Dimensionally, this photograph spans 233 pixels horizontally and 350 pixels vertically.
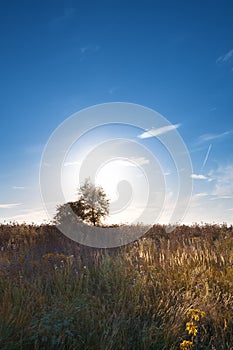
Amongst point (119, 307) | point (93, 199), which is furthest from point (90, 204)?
point (119, 307)

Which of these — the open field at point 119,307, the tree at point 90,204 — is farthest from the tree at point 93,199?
the open field at point 119,307

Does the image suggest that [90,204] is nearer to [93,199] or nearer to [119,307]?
[93,199]

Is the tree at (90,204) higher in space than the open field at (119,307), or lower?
higher

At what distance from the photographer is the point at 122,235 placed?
11.3 metres

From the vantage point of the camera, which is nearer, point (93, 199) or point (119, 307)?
point (119, 307)

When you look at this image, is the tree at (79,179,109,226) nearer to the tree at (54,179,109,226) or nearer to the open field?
the tree at (54,179,109,226)

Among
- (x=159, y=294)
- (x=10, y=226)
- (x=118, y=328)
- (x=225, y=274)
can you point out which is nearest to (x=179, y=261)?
(x=225, y=274)

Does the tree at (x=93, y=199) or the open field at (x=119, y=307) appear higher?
the tree at (x=93, y=199)

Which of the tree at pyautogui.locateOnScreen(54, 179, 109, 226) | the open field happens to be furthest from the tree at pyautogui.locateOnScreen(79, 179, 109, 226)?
the open field

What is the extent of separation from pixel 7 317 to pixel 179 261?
330 centimetres

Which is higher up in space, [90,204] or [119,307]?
[90,204]

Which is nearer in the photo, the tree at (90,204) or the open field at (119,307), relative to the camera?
the open field at (119,307)

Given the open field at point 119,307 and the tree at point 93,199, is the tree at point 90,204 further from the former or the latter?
the open field at point 119,307

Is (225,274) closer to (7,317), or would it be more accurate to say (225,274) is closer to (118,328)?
(118,328)
